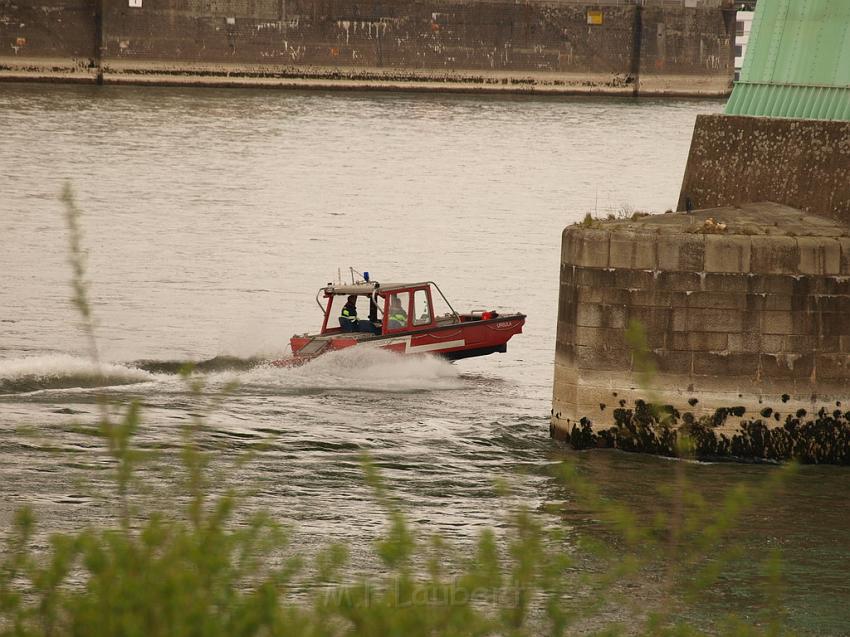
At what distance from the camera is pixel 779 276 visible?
2019 centimetres

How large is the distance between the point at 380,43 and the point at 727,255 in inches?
3409

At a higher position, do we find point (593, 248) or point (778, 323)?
point (593, 248)

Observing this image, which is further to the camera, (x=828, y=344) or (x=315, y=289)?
(x=315, y=289)

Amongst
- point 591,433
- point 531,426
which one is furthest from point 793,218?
point 531,426

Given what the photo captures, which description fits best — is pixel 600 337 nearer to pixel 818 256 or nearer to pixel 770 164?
pixel 818 256

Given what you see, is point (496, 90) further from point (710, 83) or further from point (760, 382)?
point (760, 382)

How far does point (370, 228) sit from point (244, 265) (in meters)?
8.58

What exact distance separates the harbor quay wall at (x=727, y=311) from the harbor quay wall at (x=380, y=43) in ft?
263

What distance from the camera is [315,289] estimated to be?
135 feet

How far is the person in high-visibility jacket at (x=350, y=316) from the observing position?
29.4m

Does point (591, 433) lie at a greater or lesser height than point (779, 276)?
lesser

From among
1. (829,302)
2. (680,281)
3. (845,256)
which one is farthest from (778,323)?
(680,281)

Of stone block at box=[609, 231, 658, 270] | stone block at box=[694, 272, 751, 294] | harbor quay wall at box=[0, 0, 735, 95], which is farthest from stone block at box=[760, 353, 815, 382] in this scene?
harbor quay wall at box=[0, 0, 735, 95]

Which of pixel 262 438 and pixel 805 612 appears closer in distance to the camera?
pixel 805 612
